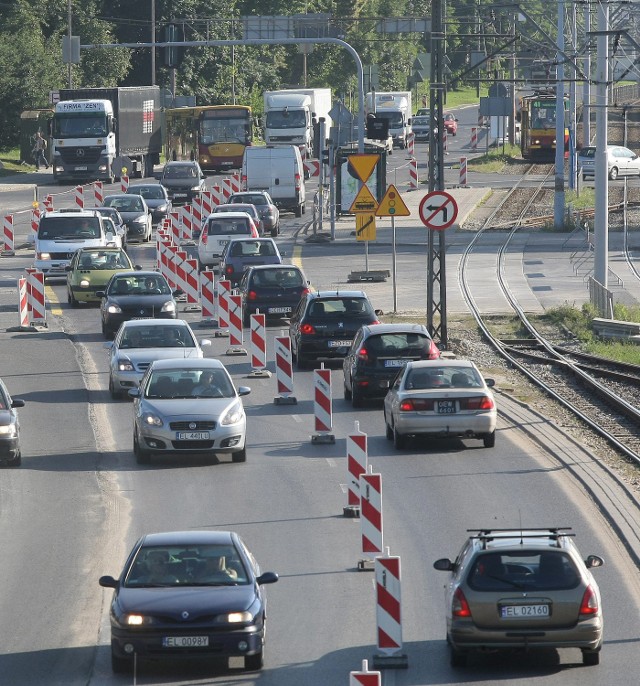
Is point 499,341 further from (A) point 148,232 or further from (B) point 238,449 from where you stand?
(A) point 148,232

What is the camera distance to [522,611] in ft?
40.3

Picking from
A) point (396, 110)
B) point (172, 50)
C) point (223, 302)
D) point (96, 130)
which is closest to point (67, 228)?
point (223, 302)

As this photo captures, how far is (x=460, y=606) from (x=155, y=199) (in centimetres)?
4844

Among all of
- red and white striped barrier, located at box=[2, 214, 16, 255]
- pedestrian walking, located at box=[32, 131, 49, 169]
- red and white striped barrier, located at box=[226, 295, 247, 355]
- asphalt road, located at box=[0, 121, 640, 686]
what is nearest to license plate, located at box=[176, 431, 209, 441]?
asphalt road, located at box=[0, 121, 640, 686]

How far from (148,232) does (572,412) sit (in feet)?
100

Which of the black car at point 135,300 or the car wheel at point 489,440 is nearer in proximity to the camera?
the car wheel at point 489,440

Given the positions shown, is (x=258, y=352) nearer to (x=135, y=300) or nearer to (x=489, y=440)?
(x=135, y=300)

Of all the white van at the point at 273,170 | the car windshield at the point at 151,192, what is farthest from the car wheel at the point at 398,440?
the white van at the point at 273,170

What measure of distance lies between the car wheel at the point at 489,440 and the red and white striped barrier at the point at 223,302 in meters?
11.1

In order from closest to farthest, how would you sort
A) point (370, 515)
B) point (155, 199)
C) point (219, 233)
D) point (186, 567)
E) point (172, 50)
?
1. point (186, 567)
2. point (370, 515)
3. point (219, 233)
4. point (155, 199)
5. point (172, 50)

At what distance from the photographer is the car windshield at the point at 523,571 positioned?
1234 cm

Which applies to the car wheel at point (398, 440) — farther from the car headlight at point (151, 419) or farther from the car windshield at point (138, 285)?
the car windshield at point (138, 285)

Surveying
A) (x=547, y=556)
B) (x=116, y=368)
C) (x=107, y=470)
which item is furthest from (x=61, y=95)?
(x=547, y=556)

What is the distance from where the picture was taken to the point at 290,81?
141 m
